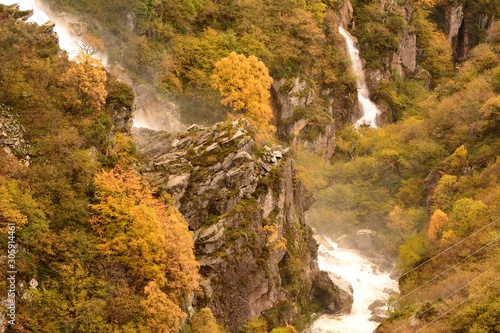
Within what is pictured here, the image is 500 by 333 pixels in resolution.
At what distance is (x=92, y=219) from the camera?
2959 centimetres

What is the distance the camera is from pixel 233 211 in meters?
38.8

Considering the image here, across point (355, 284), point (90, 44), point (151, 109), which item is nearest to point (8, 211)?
point (151, 109)

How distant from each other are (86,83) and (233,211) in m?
12.6

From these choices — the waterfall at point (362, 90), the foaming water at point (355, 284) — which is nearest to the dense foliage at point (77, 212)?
the foaming water at point (355, 284)

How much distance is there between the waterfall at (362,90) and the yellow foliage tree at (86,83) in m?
43.9

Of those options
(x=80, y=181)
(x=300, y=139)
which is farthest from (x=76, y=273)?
(x=300, y=139)

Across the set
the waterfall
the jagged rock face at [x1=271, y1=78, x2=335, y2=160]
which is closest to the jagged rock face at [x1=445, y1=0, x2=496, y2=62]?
the waterfall

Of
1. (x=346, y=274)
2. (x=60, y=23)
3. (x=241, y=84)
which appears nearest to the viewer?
(x=60, y=23)

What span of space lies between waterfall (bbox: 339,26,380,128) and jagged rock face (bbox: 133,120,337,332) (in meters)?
32.2

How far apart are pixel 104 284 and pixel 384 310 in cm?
2603

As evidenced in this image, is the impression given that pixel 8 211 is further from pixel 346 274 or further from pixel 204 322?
pixel 346 274

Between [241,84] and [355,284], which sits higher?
[241,84]

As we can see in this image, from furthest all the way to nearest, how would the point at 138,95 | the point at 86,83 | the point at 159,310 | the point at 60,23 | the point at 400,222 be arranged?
the point at 400,222 < the point at 60,23 < the point at 138,95 < the point at 86,83 < the point at 159,310

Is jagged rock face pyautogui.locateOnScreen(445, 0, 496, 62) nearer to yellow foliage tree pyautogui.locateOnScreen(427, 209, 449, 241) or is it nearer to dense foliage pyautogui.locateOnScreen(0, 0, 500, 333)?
dense foliage pyautogui.locateOnScreen(0, 0, 500, 333)
